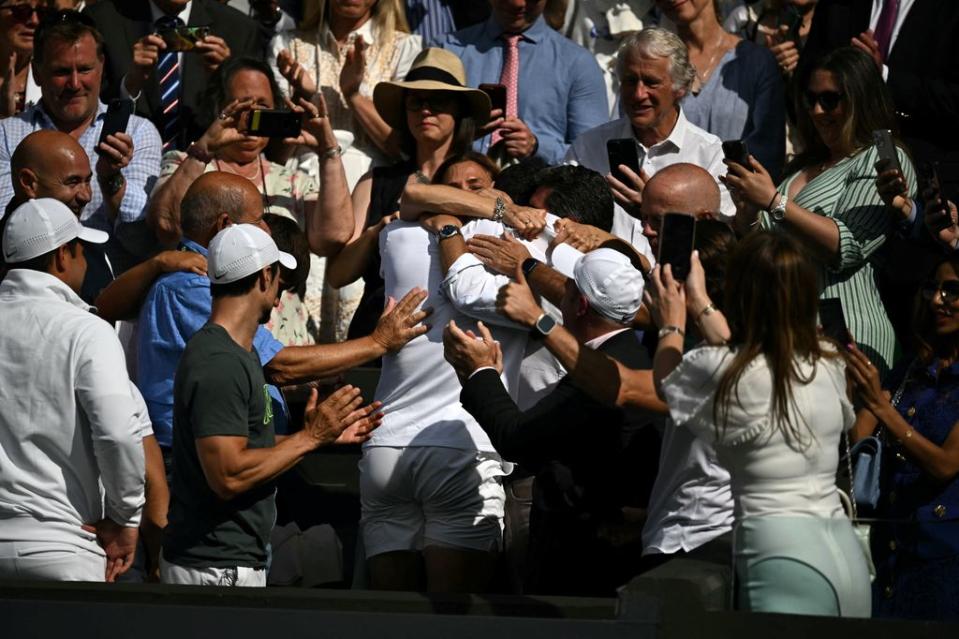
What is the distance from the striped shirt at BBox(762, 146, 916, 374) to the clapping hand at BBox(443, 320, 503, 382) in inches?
80.7

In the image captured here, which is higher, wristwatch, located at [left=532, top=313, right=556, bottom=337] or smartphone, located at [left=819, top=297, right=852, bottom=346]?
wristwatch, located at [left=532, top=313, right=556, bottom=337]

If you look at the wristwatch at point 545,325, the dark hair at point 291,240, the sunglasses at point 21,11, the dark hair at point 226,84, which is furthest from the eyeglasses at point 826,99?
the sunglasses at point 21,11

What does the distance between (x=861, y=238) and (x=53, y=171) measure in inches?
136

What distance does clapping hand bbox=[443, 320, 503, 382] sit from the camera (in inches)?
213

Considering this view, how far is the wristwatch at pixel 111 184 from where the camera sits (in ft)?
25.6

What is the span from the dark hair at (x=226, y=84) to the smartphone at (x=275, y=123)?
469 millimetres

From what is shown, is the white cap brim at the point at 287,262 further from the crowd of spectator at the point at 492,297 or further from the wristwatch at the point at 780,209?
the wristwatch at the point at 780,209

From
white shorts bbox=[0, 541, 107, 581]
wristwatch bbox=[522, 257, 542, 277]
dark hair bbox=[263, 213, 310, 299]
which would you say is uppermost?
wristwatch bbox=[522, 257, 542, 277]

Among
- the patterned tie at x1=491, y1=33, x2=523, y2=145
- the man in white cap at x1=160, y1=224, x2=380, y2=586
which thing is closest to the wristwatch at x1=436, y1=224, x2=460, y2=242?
the man in white cap at x1=160, y1=224, x2=380, y2=586

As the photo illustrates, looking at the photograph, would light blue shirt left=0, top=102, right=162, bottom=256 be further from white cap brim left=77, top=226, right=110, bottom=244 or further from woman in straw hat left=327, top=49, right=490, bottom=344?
white cap brim left=77, top=226, right=110, bottom=244

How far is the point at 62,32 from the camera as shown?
8.05 metres

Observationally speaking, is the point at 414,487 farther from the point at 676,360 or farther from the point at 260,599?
the point at 676,360

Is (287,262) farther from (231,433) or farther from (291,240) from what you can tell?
(291,240)

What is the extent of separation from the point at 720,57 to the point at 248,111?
7.68 feet
